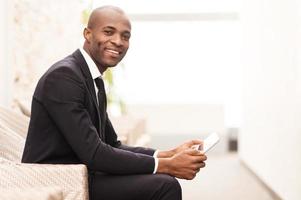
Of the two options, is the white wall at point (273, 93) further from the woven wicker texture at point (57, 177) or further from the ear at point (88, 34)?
the woven wicker texture at point (57, 177)

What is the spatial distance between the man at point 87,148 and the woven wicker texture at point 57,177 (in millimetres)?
142

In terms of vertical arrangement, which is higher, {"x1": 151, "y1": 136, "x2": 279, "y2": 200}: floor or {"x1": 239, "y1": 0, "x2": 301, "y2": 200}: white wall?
{"x1": 239, "y1": 0, "x2": 301, "y2": 200}: white wall

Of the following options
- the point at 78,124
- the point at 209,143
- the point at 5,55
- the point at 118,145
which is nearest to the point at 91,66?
the point at 78,124

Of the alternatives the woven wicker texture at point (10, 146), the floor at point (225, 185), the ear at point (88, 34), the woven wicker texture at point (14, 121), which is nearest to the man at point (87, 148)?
the ear at point (88, 34)

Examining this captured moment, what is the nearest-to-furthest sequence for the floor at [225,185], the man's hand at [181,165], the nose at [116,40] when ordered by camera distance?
the man's hand at [181,165], the nose at [116,40], the floor at [225,185]

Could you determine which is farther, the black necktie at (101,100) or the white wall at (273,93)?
the white wall at (273,93)

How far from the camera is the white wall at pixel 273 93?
3.68 metres

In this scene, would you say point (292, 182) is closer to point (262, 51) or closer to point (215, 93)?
point (262, 51)

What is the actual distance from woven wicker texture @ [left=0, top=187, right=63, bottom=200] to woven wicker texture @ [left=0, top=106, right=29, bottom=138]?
1.09 meters

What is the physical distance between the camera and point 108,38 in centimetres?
225

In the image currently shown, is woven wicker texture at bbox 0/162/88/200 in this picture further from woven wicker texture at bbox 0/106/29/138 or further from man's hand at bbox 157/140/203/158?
woven wicker texture at bbox 0/106/29/138

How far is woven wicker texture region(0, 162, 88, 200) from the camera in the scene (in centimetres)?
190

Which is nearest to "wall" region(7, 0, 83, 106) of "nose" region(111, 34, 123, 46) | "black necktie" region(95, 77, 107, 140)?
"black necktie" region(95, 77, 107, 140)

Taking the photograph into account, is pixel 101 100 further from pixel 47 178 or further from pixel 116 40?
pixel 47 178
